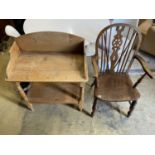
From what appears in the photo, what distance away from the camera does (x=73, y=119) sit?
180cm

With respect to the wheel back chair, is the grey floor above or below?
below

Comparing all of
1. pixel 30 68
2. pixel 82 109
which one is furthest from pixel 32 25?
pixel 82 109

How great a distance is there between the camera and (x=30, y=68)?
148cm

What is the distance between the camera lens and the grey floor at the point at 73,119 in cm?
172

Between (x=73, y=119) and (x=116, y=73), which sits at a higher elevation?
(x=116, y=73)

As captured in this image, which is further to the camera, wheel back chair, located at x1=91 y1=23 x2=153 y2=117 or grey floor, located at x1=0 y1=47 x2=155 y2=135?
grey floor, located at x1=0 y1=47 x2=155 y2=135

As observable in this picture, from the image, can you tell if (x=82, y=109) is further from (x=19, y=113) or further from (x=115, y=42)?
(x=115, y=42)

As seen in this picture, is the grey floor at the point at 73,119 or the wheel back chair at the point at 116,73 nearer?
the wheel back chair at the point at 116,73

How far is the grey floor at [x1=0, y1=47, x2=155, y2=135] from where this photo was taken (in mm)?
1720

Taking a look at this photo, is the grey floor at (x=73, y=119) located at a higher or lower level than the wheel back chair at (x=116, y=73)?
lower
